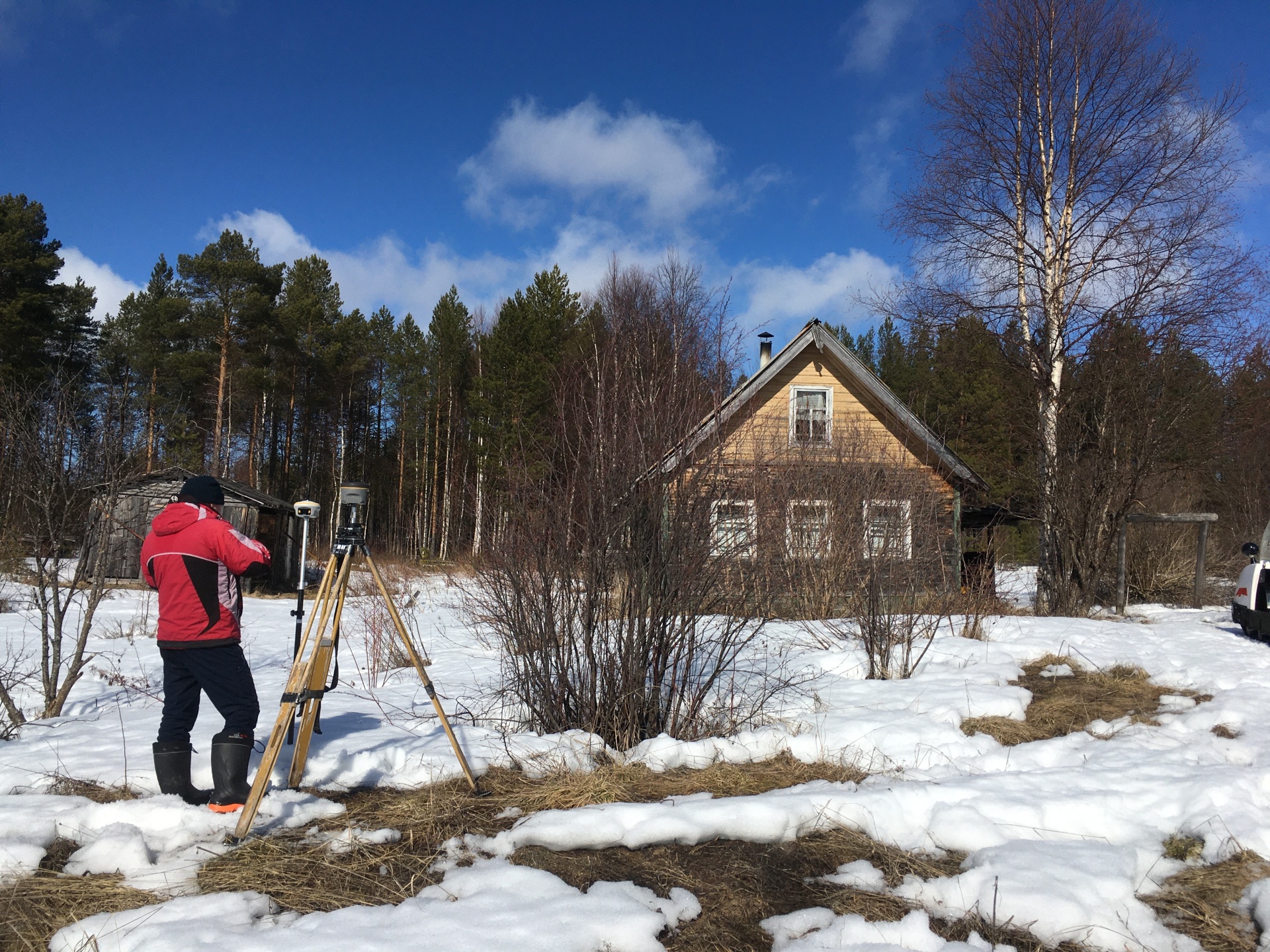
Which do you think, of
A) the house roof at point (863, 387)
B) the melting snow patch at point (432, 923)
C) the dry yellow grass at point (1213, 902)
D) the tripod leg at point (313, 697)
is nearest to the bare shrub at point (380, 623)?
the tripod leg at point (313, 697)

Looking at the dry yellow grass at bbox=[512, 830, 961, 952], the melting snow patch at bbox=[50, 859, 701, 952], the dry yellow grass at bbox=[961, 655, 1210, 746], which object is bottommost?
the dry yellow grass at bbox=[512, 830, 961, 952]

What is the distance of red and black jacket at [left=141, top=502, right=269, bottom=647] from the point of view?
3691 millimetres

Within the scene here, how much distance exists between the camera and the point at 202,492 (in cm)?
387

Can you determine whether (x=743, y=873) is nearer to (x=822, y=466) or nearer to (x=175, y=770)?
(x=175, y=770)

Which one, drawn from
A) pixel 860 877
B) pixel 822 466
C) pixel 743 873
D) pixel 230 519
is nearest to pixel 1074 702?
pixel 860 877

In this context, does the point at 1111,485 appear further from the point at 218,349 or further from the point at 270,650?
the point at 218,349

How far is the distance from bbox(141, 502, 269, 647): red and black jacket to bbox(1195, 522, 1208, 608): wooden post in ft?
47.6

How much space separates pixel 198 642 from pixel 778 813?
2927 mm

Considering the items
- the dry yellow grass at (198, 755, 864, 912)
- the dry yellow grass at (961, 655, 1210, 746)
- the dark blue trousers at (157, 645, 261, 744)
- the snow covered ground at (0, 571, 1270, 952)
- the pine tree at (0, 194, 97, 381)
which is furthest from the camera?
the pine tree at (0, 194, 97, 381)

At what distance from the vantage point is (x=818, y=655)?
25.0 ft

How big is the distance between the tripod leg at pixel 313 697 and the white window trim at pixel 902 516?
→ 16.3ft

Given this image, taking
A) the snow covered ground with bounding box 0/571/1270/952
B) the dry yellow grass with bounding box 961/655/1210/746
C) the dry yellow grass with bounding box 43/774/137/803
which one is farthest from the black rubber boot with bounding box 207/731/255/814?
the dry yellow grass with bounding box 961/655/1210/746

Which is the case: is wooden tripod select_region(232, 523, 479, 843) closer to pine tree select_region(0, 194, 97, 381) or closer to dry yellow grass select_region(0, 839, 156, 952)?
dry yellow grass select_region(0, 839, 156, 952)

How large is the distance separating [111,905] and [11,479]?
542 centimetres
